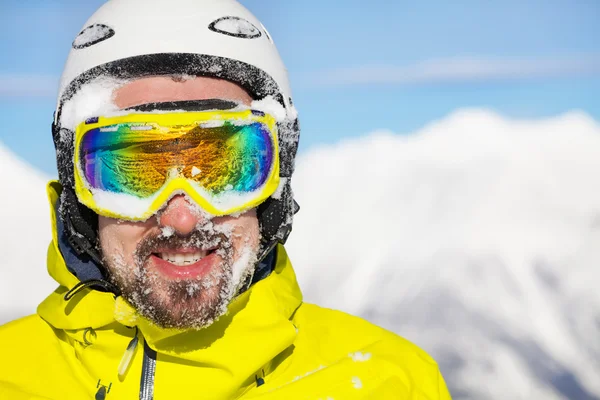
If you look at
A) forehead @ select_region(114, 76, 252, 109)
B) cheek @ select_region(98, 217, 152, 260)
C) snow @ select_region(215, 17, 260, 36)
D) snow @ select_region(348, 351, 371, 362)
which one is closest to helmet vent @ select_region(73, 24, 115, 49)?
forehead @ select_region(114, 76, 252, 109)

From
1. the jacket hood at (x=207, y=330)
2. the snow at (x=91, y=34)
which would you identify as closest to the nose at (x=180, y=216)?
the jacket hood at (x=207, y=330)

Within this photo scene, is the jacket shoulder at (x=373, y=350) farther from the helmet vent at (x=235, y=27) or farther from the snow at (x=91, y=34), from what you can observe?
the snow at (x=91, y=34)

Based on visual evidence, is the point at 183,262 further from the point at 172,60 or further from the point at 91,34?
the point at 91,34

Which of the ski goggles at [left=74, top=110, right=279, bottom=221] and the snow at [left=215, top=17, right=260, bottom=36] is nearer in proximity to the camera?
the ski goggles at [left=74, top=110, right=279, bottom=221]

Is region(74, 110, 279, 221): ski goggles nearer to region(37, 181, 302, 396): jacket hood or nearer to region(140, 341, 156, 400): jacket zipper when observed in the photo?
region(37, 181, 302, 396): jacket hood

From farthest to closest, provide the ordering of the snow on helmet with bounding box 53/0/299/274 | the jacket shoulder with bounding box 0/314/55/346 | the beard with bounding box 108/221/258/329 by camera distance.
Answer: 1. the jacket shoulder with bounding box 0/314/55/346
2. the snow on helmet with bounding box 53/0/299/274
3. the beard with bounding box 108/221/258/329

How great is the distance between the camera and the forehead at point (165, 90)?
7.75 feet

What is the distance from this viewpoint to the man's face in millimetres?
2215

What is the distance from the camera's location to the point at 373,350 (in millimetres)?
2668

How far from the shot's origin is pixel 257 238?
2473 mm

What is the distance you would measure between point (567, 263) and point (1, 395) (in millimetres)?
9014

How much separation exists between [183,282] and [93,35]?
1.14 metres

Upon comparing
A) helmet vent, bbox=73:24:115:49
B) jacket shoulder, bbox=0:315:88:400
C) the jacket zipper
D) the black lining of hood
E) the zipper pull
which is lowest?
jacket shoulder, bbox=0:315:88:400

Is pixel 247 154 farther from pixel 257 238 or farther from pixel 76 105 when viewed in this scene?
pixel 76 105
